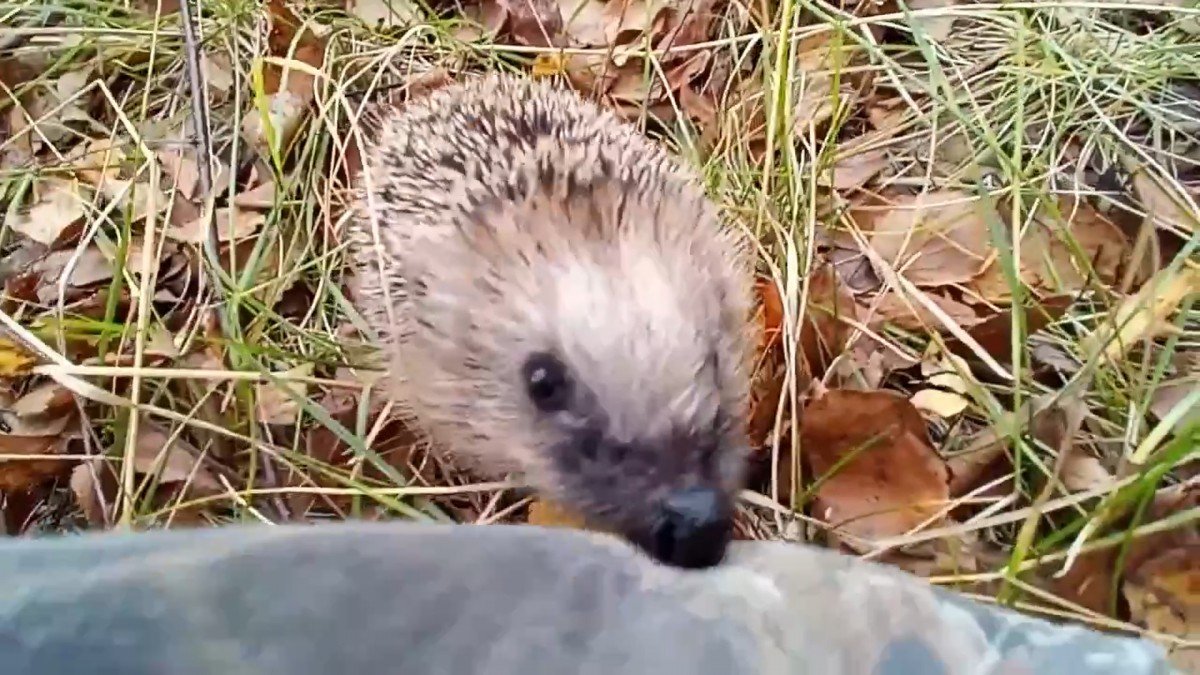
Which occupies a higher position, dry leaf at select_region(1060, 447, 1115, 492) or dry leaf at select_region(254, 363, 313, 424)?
dry leaf at select_region(254, 363, 313, 424)

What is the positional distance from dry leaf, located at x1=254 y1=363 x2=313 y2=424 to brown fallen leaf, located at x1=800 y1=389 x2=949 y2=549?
84 centimetres

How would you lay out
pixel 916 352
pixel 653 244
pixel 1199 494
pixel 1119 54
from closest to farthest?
pixel 1199 494 → pixel 653 244 → pixel 916 352 → pixel 1119 54

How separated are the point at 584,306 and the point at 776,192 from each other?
1.99 feet

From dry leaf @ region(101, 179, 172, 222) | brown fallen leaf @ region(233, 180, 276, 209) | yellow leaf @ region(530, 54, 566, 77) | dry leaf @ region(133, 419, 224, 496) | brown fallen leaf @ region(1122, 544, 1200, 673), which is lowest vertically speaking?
brown fallen leaf @ region(1122, 544, 1200, 673)

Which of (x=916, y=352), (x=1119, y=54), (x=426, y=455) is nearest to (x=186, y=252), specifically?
(x=426, y=455)

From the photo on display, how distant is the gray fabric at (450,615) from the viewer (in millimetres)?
1116

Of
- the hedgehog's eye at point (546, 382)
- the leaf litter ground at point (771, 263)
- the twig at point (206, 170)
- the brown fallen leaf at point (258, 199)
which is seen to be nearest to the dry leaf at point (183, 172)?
the leaf litter ground at point (771, 263)

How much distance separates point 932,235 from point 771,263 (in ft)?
1.07

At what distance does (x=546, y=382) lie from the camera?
200cm

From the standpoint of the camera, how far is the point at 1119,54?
2.58 m

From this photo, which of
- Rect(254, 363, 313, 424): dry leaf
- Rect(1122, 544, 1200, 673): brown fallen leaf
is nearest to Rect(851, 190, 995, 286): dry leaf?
Rect(1122, 544, 1200, 673): brown fallen leaf

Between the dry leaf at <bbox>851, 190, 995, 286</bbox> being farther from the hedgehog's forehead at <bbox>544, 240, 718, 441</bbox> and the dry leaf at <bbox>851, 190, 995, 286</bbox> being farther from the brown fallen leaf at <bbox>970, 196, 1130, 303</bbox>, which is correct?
the hedgehog's forehead at <bbox>544, 240, 718, 441</bbox>

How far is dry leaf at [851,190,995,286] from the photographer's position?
2.36 metres

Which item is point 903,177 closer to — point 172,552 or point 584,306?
point 584,306
